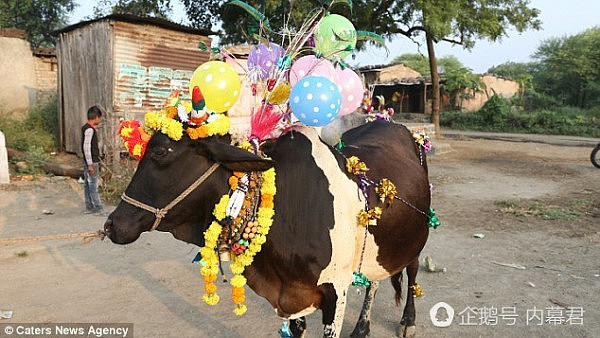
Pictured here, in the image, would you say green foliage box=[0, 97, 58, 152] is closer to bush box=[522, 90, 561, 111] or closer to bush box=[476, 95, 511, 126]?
bush box=[476, 95, 511, 126]

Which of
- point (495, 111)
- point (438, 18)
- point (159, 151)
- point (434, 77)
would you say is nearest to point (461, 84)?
point (495, 111)

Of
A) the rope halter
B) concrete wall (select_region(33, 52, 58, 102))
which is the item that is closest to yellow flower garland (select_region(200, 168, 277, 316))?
the rope halter

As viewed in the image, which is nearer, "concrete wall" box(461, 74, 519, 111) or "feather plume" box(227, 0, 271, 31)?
"feather plume" box(227, 0, 271, 31)

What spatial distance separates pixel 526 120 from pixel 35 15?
31.1 metres

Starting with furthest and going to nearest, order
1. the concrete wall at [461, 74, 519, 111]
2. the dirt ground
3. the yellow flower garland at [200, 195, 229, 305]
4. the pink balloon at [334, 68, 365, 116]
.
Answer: the concrete wall at [461, 74, 519, 111]
the dirt ground
the pink balloon at [334, 68, 365, 116]
the yellow flower garland at [200, 195, 229, 305]

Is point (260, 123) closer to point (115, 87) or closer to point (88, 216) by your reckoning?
point (88, 216)

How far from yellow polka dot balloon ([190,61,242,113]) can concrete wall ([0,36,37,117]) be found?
1278 centimetres

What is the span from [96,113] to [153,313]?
4.30 meters

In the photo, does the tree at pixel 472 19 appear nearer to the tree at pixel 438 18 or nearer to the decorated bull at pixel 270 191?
the tree at pixel 438 18

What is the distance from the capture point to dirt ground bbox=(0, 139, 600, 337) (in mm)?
3939

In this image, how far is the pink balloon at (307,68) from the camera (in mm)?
3045

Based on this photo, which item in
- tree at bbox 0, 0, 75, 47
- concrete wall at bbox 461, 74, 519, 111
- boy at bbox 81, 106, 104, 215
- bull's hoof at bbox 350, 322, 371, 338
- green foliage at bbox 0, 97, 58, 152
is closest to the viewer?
bull's hoof at bbox 350, 322, 371, 338

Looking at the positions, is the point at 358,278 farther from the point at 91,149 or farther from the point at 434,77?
the point at 434,77

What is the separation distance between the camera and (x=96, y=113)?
720 cm
